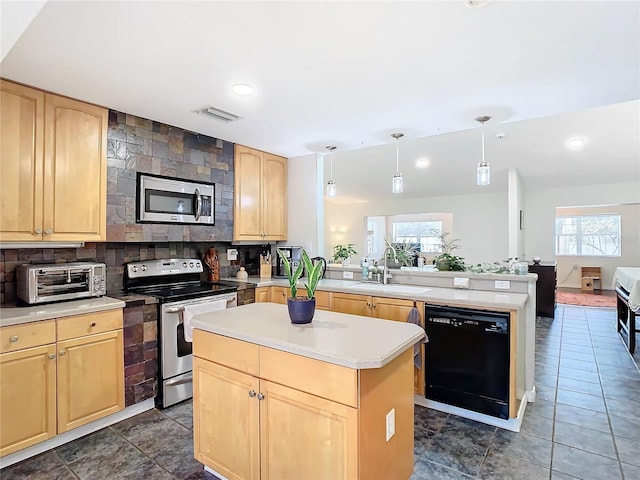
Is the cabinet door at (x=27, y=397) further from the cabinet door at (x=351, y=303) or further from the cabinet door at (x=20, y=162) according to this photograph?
the cabinet door at (x=351, y=303)

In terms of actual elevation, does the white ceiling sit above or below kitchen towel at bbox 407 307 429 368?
above

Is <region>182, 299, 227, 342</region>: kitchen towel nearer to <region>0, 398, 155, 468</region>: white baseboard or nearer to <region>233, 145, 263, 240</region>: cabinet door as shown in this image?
<region>0, 398, 155, 468</region>: white baseboard

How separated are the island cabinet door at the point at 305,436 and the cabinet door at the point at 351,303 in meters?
1.59

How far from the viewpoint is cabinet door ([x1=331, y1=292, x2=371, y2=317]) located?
3104 mm

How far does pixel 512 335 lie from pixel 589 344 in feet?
9.84

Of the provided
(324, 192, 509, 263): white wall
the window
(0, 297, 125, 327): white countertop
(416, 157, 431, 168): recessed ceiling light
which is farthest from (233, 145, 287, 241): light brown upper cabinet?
the window

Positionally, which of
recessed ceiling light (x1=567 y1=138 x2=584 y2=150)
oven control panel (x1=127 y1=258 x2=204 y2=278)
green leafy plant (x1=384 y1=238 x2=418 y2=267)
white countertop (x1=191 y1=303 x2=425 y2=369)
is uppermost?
recessed ceiling light (x1=567 y1=138 x2=584 y2=150)

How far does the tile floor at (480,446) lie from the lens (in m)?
2.04

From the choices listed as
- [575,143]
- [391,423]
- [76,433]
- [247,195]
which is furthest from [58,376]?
[575,143]

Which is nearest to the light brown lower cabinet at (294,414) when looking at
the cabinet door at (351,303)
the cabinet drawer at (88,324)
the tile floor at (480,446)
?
the tile floor at (480,446)

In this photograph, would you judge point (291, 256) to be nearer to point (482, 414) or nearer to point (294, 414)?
point (482, 414)

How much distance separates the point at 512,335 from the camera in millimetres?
2408

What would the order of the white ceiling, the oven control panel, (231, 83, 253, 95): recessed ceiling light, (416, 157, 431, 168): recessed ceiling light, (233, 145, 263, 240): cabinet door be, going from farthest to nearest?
(416, 157, 431, 168): recessed ceiling light < (233, 145, 263, 240): cabinet door < the oven control panel < (231, 83, 253, 95): recessed ceiling light < the white ceiling

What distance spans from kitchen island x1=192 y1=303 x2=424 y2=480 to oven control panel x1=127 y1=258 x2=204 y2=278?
4.65 feet
